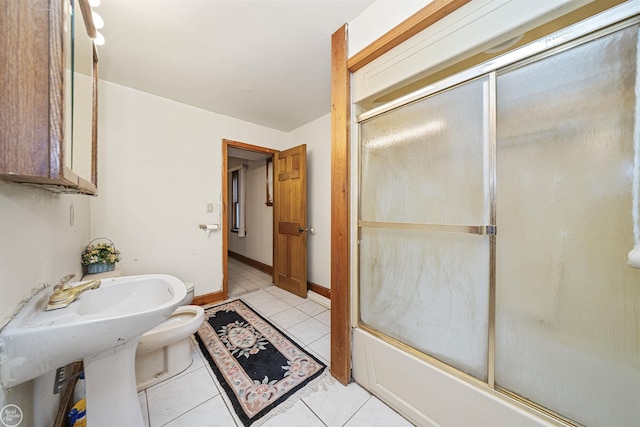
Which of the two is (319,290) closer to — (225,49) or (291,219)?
(291,219)

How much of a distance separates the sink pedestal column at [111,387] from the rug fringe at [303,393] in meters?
0.62

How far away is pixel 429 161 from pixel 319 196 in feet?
6.23

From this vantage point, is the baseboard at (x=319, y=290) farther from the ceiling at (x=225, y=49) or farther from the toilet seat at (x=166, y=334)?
the ceiling at (x=225, y=49)

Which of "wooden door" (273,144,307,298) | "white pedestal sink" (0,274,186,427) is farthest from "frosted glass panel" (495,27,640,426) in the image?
"wooden door" (273,144,307,298)

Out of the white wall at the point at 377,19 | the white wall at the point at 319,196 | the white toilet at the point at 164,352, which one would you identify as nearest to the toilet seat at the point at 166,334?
the white toilet at the point at 164,352

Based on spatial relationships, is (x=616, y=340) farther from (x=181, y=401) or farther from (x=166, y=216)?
(x=166, y=216)

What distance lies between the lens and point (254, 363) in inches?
64.1

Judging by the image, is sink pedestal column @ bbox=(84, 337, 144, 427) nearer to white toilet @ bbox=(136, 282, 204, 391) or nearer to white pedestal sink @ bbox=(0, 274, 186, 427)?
white pedestal sink @ bbox=(0, 274, 186, 427)

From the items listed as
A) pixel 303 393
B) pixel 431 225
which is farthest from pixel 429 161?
pixel 303 393

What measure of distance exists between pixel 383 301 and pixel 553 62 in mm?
1334

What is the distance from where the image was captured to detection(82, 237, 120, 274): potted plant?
167 cm

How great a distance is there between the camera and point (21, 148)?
538 mm

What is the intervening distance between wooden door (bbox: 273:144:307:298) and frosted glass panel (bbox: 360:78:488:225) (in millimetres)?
1570

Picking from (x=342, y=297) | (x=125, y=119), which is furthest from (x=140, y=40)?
(x=342, y=297)
